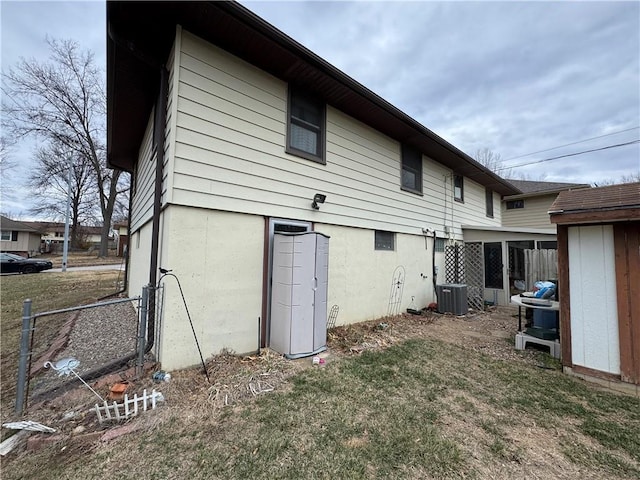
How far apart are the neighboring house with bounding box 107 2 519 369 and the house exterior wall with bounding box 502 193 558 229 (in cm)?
1169

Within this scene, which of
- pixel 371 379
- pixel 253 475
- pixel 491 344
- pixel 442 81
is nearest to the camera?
pixel 253 475

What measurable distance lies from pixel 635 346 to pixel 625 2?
8.68m

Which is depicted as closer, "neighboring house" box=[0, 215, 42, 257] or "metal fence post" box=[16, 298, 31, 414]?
"metal fence post" box=[16, 298, 31, 414]

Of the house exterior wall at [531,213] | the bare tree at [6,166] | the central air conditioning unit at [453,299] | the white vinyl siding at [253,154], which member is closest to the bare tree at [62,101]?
the bare tree at [6,166]

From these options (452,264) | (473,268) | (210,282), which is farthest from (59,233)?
(473,268)

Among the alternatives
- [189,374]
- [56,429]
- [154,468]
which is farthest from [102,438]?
[189,374]

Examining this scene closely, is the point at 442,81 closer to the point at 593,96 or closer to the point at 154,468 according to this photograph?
the point at 593,96

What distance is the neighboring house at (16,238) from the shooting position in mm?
28328

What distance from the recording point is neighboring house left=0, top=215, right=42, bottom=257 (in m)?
28.3

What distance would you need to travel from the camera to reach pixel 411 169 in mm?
7820

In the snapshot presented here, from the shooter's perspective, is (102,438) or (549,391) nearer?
(102,438)

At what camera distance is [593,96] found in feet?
38.7

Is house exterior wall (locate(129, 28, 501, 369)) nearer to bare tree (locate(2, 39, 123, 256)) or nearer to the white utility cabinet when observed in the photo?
the white utility cabinet

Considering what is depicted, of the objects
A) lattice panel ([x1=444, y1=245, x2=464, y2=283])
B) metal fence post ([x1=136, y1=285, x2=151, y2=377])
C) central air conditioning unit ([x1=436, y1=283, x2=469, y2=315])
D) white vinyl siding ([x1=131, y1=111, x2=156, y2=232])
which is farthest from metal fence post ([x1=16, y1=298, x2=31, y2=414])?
lattice panel ([x1=444, y1=245, x2=464, y2=283])
